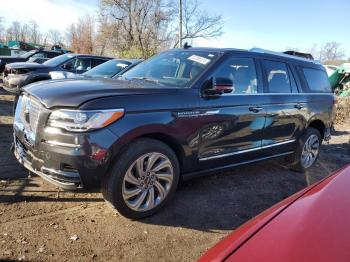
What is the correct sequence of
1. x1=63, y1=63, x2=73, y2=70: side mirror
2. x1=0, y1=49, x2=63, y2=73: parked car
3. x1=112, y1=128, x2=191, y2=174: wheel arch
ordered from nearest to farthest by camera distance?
1. x1=112, y1=128, x2=191, y2=174: wheel arch
2. x1=63, y1=63, x2=73, y2=70: side mirror
3. x1=0, y1=49, x2=63, y2=73: parked car

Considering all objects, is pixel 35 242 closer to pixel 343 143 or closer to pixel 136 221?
pixel 136 221

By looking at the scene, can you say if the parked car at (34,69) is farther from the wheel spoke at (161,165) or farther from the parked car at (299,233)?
the parked car at (299,233)

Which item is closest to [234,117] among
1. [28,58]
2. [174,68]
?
[174,68]

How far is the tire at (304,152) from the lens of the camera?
245 inches

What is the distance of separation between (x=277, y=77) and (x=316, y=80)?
1.37 meters

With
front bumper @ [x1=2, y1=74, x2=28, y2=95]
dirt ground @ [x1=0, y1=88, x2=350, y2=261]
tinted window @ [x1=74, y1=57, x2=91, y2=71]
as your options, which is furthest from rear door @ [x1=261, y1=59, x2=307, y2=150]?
tinted window @ [x1=74, y1=57, x2=91, y2=71]

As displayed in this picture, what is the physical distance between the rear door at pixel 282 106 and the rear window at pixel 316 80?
43cm

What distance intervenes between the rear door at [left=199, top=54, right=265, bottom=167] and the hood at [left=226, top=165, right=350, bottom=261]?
2.22m

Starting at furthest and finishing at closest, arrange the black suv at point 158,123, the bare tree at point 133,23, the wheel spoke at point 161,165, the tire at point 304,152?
the bare tree at point 133,23 → the tire at point 304,152 → the wheel spoke at point 161,165 → the black suv at point 158,123

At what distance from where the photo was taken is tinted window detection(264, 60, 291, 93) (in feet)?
17.5

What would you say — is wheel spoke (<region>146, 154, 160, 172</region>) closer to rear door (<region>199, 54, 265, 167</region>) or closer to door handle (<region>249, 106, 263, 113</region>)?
rear door (<region>199, 54, 265, 167</region>)

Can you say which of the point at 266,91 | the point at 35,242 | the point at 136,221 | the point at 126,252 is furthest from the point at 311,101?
the point at 35,242

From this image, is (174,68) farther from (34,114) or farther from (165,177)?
(34,114)

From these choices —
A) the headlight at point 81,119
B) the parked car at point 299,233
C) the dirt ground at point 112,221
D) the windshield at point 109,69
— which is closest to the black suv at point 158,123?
the headlight at point 81,119
